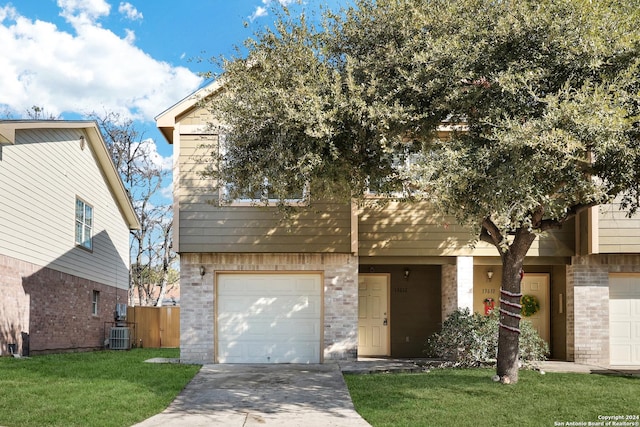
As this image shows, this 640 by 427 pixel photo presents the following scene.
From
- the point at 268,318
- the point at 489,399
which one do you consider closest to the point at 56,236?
the point at 268,318

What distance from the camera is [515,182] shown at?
25.7 feet

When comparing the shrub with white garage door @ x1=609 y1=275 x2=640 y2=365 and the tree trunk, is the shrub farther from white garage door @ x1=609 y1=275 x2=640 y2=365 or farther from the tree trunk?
white garage door @ x1=609 y1=275 x2=640 y2=365

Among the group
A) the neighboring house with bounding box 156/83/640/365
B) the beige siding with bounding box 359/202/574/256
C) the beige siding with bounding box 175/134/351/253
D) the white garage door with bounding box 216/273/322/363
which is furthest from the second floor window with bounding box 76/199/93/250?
the beige siding with bounding box 359/202/574/256

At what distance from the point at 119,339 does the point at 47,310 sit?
4.67 metres

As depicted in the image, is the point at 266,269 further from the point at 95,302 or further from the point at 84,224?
the point at 95,302

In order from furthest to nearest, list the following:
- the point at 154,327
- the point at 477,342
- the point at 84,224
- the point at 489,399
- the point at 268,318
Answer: the point at 154,327 < the point at 84,224 < the point at 268,318 < the point at 477,342 < the point at 489,399

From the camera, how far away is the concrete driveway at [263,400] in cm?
820

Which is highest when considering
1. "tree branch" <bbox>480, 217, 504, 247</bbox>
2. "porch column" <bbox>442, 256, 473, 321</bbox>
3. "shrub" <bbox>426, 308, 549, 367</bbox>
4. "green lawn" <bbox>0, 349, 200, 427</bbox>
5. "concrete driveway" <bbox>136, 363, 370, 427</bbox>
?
"tree branch" <bbox>480, 217, 504, 247</bbox>

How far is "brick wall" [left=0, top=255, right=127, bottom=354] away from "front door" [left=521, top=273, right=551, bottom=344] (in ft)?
37.9

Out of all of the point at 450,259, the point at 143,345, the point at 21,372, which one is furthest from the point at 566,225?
the point at 143,345

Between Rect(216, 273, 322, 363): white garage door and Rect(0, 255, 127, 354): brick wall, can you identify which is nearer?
Rect(0, 255, 127, 354): brick wall

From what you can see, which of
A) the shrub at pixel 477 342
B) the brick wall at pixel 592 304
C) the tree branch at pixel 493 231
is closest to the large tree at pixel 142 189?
the shrub at pixel 477 342

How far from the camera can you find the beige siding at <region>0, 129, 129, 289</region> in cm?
1363

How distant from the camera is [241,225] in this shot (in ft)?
43.8
